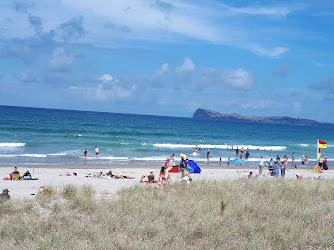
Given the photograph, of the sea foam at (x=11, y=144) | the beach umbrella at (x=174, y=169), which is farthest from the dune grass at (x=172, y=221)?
the sea foam at (x=11, y=144)

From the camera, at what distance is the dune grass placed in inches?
238

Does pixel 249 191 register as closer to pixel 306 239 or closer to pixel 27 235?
pixel 306 239

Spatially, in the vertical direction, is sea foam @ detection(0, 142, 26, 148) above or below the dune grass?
above

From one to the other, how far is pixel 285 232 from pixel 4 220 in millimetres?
5449

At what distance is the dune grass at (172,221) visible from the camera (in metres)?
6.04

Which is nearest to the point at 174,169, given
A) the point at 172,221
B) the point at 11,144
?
the point at 172,221

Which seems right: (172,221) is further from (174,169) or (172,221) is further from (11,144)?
(11,144)

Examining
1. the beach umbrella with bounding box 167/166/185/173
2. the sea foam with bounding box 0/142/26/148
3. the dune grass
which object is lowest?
the beach umbrella with bounding box 167/166/185/173

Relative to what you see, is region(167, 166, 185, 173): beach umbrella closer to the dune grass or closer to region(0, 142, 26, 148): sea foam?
the dune grass

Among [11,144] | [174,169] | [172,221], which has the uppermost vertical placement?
[11,144]

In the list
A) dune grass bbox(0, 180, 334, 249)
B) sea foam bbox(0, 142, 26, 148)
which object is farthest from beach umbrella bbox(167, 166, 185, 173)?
sea foam bbox(0, 142, 26, 148)

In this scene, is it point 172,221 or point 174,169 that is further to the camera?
point 174,169

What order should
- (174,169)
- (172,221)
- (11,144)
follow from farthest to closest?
1. (11,144)
2. (174,169)
3. (172,221)

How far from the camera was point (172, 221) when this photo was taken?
7371mm
